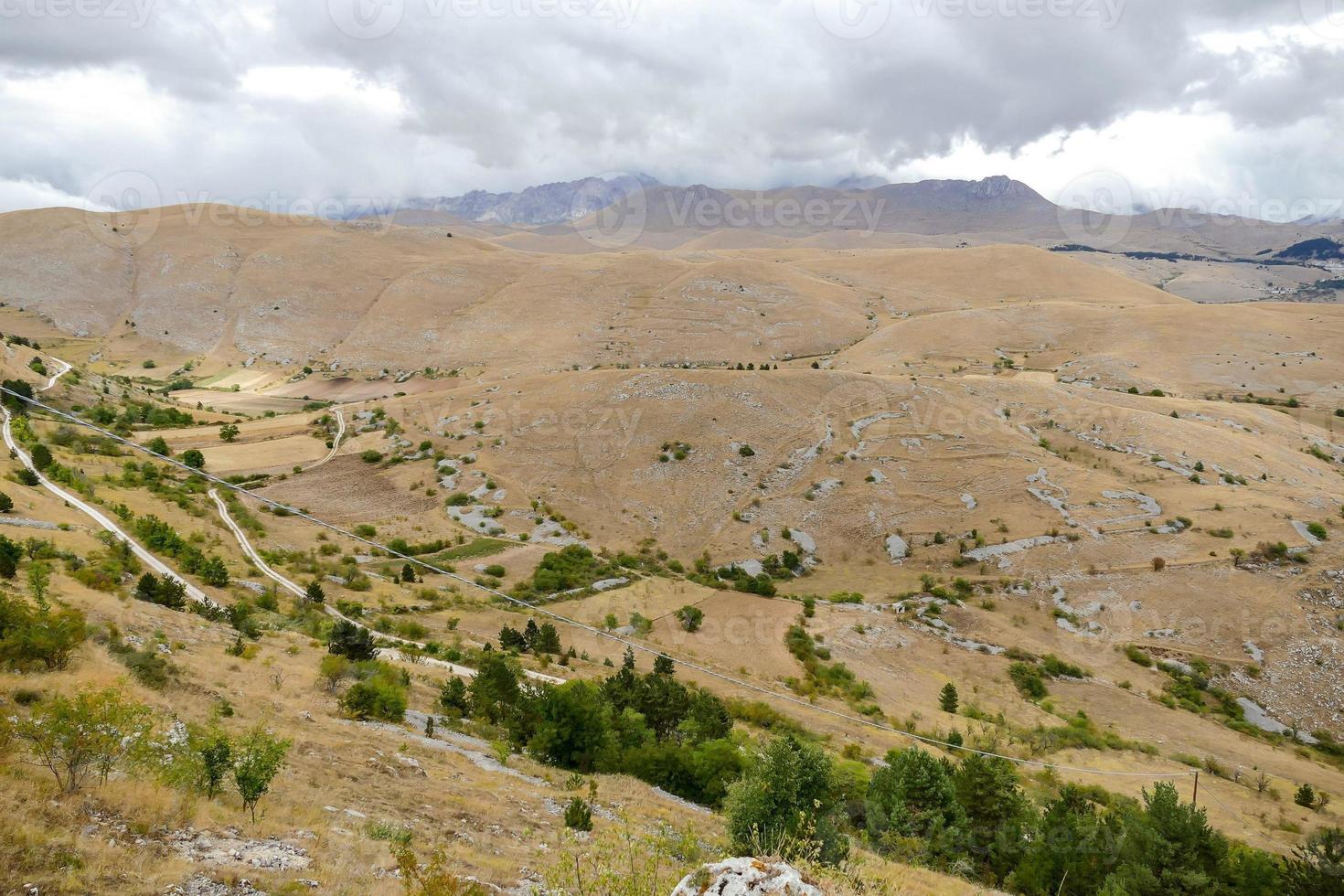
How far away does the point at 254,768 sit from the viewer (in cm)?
821

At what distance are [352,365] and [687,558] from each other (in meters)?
58.5

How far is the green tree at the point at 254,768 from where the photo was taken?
8133 millimetres

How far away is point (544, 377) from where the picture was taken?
58.1 metres

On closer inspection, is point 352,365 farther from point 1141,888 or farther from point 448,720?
point 1141,888

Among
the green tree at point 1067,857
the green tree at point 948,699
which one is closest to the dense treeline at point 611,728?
the green tree at point 1067,857

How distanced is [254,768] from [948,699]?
2372 centimetres

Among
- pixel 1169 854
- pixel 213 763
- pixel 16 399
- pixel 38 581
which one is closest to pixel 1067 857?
pixel 1169 854

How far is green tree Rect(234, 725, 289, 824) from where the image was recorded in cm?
813

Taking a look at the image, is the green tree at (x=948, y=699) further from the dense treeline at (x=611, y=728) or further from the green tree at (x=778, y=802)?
the green tree at (x=778, y=802)

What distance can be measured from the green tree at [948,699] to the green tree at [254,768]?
2328cm

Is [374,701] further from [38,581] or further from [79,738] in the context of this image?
[79,738]

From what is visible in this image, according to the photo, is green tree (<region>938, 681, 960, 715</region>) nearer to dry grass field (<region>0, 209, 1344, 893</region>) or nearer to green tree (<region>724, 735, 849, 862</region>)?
dry grass field (<region>0, 209, 1344, 893</region>)

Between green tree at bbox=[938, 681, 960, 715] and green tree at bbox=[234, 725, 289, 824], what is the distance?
2328cm

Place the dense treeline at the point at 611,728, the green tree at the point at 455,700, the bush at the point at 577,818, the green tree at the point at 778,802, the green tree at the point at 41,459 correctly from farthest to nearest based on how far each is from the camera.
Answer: the green tree at the point at 41,459, the green tree at the point at 455,700, the dense treeline at the point at 611,728, the bush at the point at 577,818, the green tree at the point at 778,802
